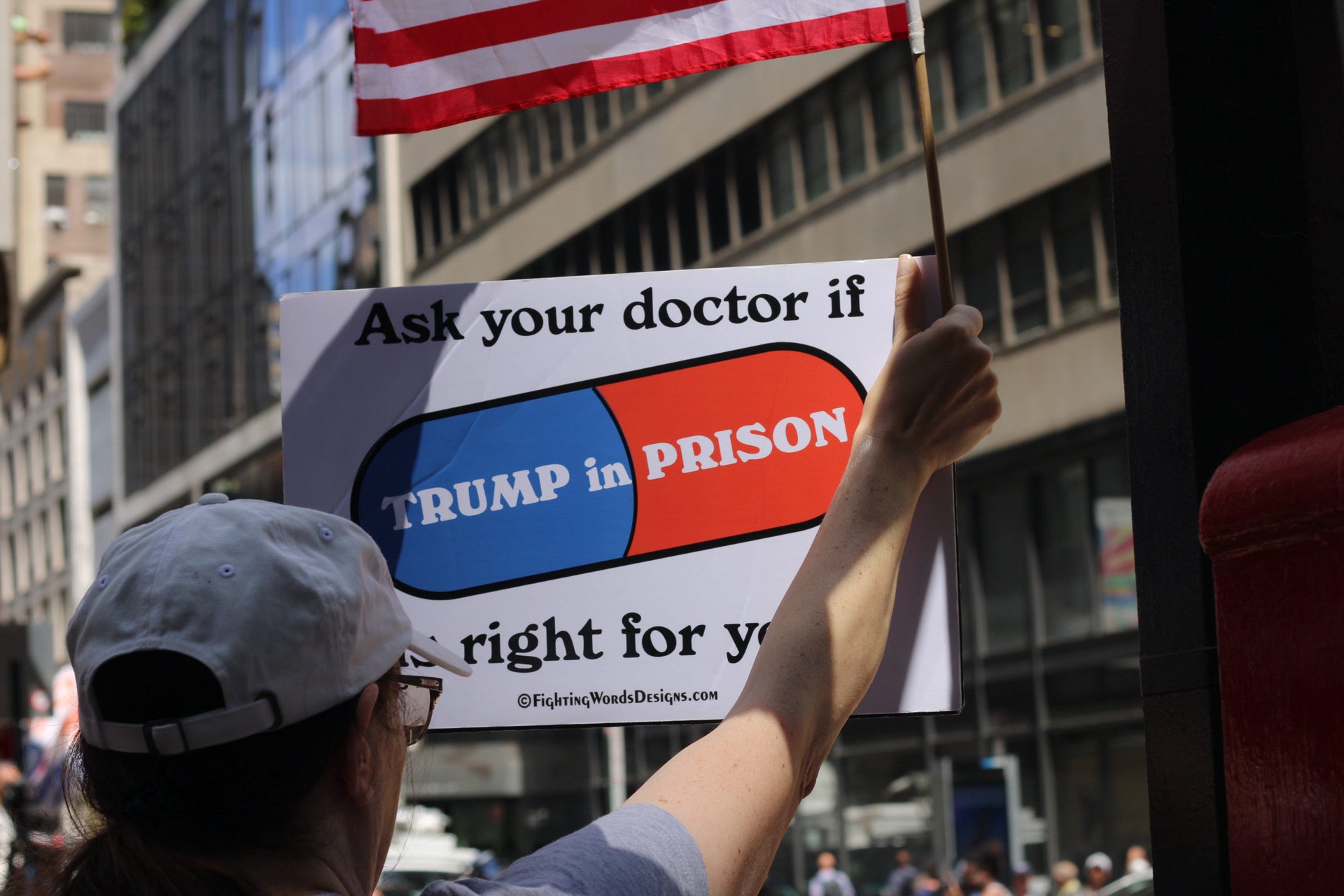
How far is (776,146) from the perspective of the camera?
92.8 feet

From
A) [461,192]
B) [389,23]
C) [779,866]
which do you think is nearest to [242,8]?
[461,192]

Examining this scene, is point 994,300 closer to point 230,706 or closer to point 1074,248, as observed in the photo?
point 1074,248

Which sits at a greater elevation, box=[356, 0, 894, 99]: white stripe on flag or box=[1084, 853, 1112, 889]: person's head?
box=[356, 0, 894, 99]: white stripe on flag

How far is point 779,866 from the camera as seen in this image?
27516 mm

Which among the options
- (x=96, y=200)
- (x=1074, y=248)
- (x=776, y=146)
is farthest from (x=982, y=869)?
(x=96, y=200)

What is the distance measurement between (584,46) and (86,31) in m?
70.4

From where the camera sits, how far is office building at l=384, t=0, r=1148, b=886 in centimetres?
2277

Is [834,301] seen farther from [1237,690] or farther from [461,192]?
[461,192]

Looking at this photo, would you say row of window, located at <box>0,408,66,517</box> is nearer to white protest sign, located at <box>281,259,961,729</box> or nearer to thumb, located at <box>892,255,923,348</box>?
white protest sign, located at <box>281,259,961,729</box>

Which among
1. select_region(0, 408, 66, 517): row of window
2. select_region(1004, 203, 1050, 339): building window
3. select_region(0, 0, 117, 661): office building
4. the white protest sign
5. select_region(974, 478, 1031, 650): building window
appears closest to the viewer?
the white protest sign

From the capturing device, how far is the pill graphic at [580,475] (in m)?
2.90

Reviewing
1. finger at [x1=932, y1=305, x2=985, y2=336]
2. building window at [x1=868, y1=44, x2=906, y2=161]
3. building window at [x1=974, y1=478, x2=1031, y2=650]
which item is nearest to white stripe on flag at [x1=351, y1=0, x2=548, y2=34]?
finger at [x1=932, y1=305, x2=985, y2=336]

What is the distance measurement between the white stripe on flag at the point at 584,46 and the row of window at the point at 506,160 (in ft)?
88.0

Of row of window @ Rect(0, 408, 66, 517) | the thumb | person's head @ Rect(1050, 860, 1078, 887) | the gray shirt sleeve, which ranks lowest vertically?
person's head @ Rect(1050, 860, 1078, 887)
